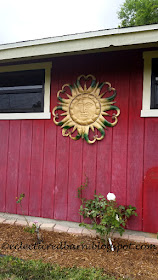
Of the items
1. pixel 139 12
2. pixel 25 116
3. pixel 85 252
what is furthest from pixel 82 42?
pixel 139 12

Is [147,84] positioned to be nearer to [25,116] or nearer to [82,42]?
[82,42]

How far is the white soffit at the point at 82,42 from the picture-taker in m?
2.41

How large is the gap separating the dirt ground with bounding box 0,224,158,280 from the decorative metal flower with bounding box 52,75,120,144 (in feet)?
4.49

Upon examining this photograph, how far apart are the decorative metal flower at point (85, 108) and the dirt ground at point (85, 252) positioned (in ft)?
4.49

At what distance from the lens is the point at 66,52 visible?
277cm

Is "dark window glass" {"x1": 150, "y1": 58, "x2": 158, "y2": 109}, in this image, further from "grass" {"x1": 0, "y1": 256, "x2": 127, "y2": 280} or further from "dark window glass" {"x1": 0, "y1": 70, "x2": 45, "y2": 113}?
"grass" {"x1": 0, "y1": 256, "x2": 127, "y2": 280}

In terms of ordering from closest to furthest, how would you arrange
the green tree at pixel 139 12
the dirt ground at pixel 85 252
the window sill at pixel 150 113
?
1. the dirt ground at pixel 85 252
2. the window sill at pixel 150 113
3. the green tree at pixel 139 12

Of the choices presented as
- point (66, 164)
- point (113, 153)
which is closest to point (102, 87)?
point (113, 153)

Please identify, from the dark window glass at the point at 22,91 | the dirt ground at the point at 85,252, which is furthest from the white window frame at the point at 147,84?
the dirt ground at the point at 85,252

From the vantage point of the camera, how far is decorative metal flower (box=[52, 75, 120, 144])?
2975 mm

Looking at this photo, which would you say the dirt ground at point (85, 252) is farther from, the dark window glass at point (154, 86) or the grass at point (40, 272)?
the dark window glass at point (154, 86)

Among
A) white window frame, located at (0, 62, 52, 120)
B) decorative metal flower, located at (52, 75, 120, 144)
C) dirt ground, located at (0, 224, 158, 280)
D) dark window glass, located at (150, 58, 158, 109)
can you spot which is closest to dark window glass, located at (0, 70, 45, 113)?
white window frame, located at (0, 62, 52, 120)

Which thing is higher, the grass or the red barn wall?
the red barn wall

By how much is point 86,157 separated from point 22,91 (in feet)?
5.01
